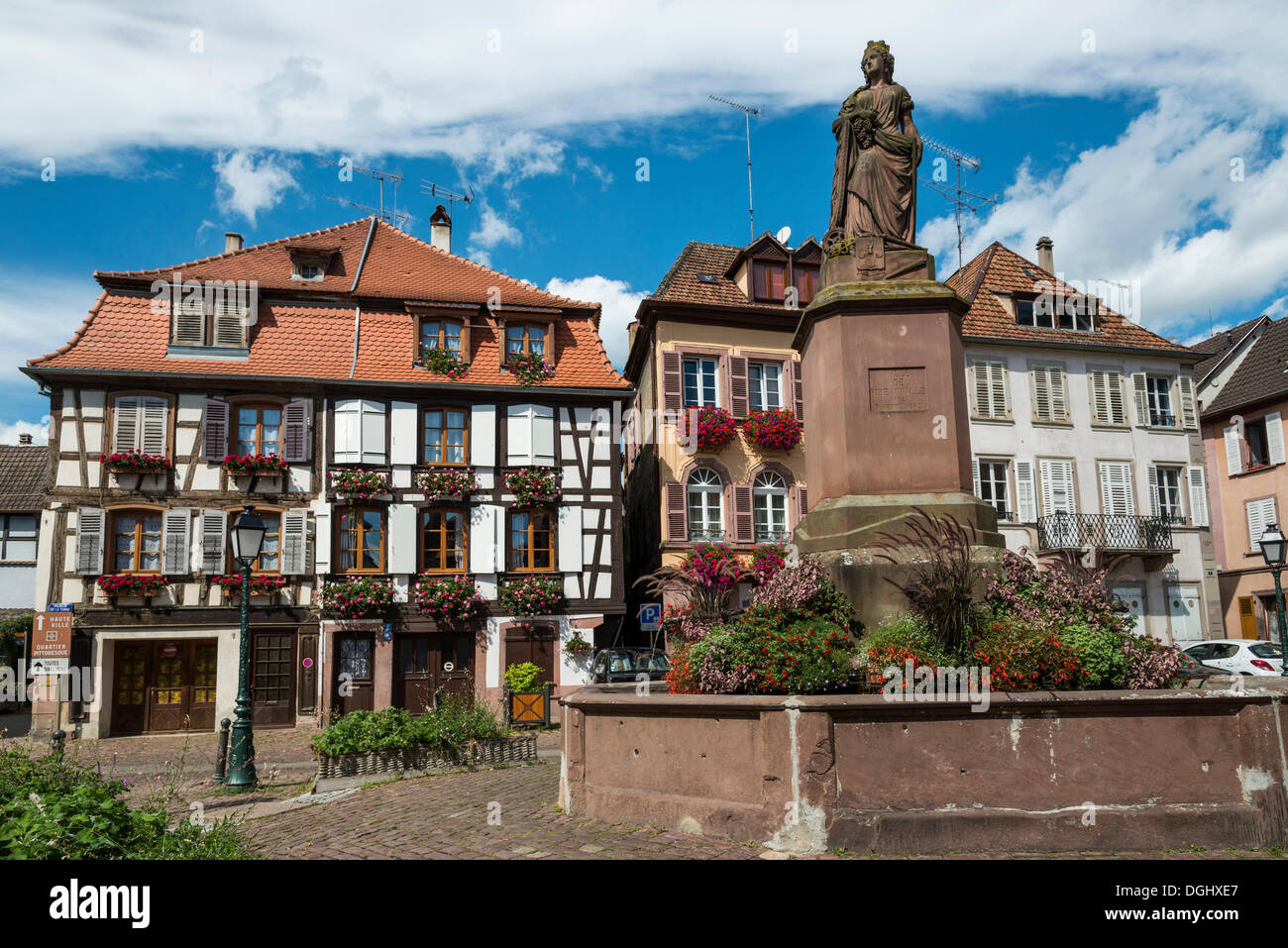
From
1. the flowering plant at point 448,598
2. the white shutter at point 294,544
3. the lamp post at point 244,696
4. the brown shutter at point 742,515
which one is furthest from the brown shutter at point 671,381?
the lamp post at point 244,696

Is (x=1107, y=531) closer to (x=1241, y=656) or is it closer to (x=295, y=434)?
(x=1241, y=656)

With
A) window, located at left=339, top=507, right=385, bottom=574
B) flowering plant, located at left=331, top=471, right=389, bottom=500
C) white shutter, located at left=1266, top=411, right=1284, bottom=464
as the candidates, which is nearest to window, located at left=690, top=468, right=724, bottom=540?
window, located at left=339, top=507, right=385, bottom=574

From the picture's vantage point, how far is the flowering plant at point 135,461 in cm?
2131

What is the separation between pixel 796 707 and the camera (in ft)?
19.6

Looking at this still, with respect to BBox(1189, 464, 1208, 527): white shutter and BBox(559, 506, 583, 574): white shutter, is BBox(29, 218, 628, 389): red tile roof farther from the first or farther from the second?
BBox(1189, 464, 1208, 527): white shutter

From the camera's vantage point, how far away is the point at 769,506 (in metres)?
26.4

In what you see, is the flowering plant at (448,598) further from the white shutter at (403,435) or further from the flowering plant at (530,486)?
the white shutter at (403,435)

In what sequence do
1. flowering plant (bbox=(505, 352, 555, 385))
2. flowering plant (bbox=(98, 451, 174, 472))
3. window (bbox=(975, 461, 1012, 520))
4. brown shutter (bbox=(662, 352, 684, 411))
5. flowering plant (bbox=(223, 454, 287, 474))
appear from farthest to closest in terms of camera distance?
window (bbox=(975, 461, 1012, 520)) < brown shutter (bbox=(662, 352, 684, 411)) < flowering plant (bbox=(505, 352, 555, 385)) < flowering plant (bbox=(223, 454, 287, 474)) < flowering plant (bbox=(98, 451, 174, 472))

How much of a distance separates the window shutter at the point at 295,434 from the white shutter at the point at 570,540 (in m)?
6.36

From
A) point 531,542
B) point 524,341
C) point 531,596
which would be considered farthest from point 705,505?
point 524,341

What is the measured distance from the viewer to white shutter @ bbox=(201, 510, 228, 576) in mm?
21703

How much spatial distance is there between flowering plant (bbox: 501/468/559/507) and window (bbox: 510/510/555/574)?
0.43 meters
